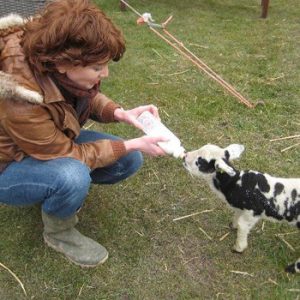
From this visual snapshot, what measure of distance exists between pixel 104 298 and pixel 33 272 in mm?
489

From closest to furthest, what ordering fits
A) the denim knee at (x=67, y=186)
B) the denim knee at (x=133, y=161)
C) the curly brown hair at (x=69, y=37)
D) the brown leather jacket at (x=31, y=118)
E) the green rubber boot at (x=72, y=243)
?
the curly brown hair at (x=69, y=37) < the brown leather jacket at (x=31, y=118) < the denim knee at (x=67, y=186) < the green rubber boot at (x=72, y=243) < the denim knee at (x=133, y=161)

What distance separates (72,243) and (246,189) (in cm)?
112

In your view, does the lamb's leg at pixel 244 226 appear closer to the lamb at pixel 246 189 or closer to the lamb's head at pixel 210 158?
the lamb at pixel 246 189

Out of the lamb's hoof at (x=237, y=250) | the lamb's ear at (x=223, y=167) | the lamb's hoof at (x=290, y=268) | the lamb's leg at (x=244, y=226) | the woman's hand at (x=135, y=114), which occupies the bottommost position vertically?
the lamb's hoof at (x=237, y=250)

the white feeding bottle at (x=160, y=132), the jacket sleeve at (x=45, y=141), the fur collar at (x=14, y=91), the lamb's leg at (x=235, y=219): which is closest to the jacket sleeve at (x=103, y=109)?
the white feeding bottle at (x=160, y=132)

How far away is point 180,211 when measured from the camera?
131 inches

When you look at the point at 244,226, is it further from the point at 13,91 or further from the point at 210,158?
the point at 13,91

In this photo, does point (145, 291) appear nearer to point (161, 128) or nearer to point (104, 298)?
point (104, 298)

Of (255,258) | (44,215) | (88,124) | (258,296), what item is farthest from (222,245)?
(88,124)

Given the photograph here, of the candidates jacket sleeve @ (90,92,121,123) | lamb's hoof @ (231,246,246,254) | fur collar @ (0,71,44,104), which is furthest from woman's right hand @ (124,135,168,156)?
lamb's hoof @ (231,246,246,254)

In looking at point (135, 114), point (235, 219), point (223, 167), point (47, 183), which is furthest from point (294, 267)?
point (47, 183)

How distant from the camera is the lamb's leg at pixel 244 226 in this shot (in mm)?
2867

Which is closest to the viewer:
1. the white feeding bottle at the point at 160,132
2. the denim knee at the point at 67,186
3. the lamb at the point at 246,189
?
the denim knee at the point at 67,186

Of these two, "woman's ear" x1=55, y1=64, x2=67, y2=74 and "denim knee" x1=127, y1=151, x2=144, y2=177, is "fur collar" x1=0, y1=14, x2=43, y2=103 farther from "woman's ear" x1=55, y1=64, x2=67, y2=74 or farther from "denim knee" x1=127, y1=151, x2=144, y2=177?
"denim knee" x1=127, y1=151, x2=144, y2=177
